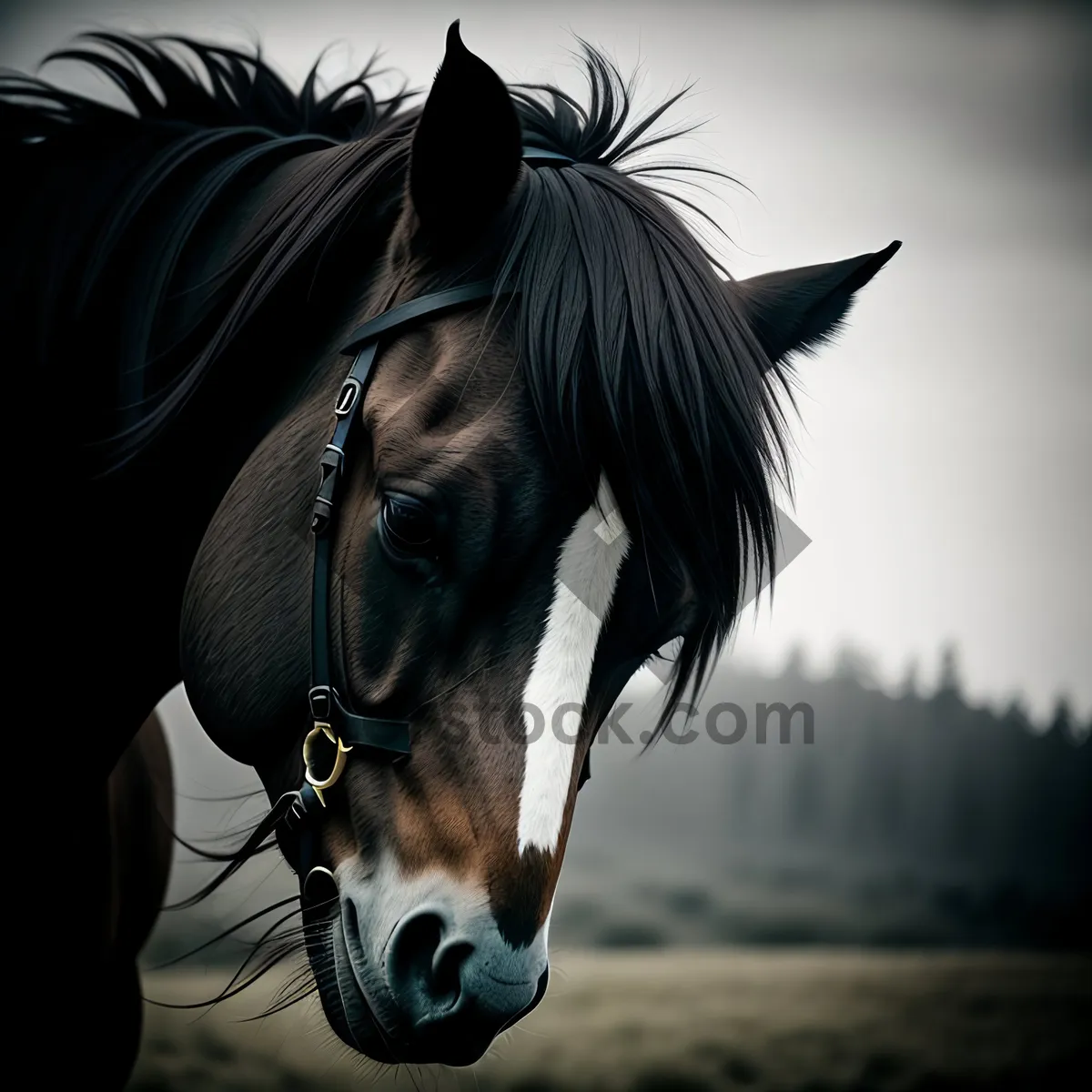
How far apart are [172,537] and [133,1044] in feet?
5.83

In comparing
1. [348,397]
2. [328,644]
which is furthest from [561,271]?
[328,644]

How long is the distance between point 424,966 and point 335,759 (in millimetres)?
330

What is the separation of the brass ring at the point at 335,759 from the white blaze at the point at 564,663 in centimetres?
32

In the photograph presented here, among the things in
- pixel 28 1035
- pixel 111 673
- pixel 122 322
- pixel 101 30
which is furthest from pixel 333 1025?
pixel 101 30

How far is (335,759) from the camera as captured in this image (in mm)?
1393

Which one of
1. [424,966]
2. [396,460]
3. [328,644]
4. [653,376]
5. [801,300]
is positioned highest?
[801,300]

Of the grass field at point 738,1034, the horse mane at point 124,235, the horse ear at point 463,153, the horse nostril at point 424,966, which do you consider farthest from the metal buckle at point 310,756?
the grass field at point 738,1034

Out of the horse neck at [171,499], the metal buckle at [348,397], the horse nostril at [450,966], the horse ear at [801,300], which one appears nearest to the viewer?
the horse nostril at [450,966]

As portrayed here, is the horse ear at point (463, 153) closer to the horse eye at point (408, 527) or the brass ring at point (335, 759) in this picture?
the horse eye at point (408, 527)

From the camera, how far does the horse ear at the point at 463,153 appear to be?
4.56 ft

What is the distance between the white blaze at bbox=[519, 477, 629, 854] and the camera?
1198 millimetres

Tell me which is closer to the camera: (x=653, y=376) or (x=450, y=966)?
(x=450, y=966)

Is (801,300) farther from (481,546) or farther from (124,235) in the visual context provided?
(124,235)

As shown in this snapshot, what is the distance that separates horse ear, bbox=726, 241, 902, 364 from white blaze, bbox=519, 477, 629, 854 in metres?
0.62
